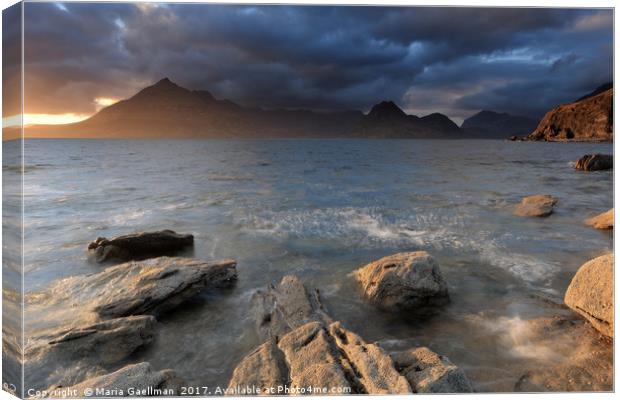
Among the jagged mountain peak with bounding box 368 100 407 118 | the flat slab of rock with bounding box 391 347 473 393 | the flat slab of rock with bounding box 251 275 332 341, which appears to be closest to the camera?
the flat slab of rock with bounding box 391 347 473 393

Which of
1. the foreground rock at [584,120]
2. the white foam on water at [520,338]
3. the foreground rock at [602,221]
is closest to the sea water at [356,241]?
the white foam on water at [520,338]

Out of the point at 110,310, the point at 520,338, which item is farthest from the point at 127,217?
the point at 520,338

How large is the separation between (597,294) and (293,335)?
429 cm

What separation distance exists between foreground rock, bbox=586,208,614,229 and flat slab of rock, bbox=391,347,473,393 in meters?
7.60

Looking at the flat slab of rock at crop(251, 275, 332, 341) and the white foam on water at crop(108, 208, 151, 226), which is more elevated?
the white foam on water at crop(108, 208, 151, 226)

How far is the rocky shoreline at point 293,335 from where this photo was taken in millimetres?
4262

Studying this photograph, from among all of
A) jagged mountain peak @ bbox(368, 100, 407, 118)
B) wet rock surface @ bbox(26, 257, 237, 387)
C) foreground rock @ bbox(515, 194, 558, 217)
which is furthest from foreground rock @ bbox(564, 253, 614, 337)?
foreground rock @ bbox(515, 194, 558, 217)

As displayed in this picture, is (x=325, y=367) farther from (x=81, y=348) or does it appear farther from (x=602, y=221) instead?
(x=602, y=221)

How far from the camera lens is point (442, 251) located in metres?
8.91

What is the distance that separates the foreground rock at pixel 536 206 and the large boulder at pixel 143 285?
9.00 m

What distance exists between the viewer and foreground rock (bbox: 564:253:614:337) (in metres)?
5.23

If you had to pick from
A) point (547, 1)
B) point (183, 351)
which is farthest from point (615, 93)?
point (183, 351)

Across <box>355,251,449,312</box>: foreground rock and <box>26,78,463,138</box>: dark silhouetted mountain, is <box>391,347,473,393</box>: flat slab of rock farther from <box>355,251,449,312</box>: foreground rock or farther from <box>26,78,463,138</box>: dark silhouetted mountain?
<box>26,78,463,138</box>: dark silhouetted mountain

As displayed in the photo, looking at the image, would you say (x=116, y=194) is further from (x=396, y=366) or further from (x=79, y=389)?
(x=396, y=366)
